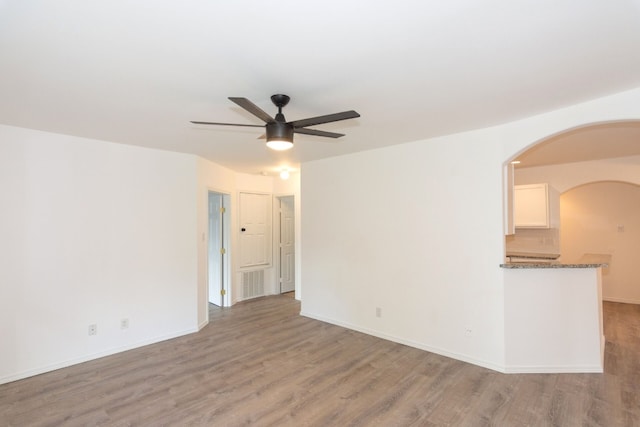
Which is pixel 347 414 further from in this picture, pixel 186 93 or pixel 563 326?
pixel 186 93

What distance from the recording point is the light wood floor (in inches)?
101

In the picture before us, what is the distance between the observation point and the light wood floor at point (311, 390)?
256cm

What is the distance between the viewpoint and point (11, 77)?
2.15 m


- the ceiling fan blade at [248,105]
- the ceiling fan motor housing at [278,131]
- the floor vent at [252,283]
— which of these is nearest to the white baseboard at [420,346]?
the floor vent at [252,283]

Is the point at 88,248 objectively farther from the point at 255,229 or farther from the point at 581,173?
the point at 581,173

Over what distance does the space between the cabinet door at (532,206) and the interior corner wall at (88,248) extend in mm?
5269

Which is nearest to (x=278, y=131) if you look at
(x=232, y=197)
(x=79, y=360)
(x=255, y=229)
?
(x=79, y=360)

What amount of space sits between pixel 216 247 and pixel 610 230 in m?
7.47

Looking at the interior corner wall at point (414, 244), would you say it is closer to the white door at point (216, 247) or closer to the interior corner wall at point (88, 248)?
the white door at point (216, 247)

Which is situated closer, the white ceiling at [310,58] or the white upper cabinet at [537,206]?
the white ceiling at [310,58]

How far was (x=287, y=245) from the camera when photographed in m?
6.94

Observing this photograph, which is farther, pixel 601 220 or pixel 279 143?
pixel 601 220

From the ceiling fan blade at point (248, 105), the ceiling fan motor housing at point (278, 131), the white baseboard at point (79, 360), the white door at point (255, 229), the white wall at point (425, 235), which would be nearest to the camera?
the ceiling fan blade at point (248, 105)

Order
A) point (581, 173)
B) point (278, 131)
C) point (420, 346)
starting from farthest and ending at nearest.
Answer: point (581, 173) < point (420, 346) < point (278, 131)
